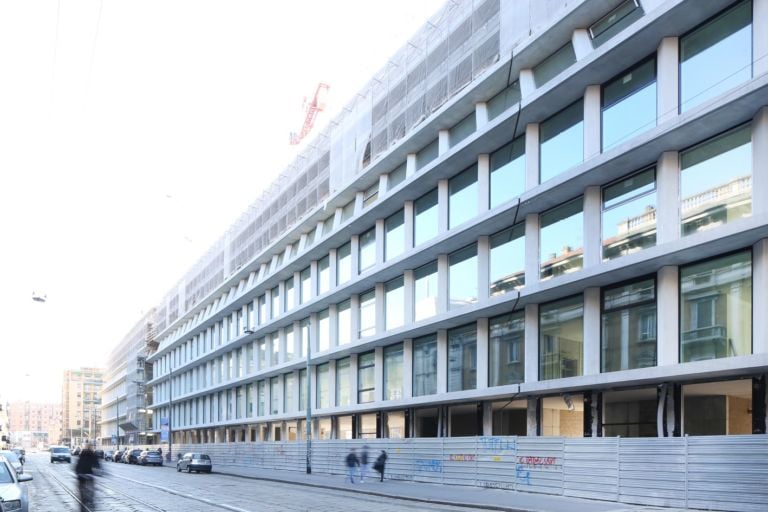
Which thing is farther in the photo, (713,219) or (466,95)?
(466,95)

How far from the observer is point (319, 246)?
146ft

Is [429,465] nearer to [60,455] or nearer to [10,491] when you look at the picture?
[10,491]

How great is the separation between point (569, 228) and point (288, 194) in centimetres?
3007

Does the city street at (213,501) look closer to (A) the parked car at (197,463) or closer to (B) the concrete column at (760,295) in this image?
(B) the concrete column at (760,295)

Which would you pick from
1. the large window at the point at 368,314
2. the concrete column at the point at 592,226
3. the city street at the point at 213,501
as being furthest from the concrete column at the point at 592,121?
the large window at the point at 368,314

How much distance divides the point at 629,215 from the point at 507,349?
26.0ft

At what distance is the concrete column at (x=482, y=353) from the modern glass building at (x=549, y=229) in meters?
0.08

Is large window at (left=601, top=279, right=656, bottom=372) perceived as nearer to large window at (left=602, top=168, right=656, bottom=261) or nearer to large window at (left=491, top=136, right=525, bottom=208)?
large window at (left=602, top=168, right=656, bottom=261)

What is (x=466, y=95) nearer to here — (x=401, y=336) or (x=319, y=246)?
(x=401, y=336)

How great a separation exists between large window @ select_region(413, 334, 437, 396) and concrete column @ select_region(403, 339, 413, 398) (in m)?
0.15

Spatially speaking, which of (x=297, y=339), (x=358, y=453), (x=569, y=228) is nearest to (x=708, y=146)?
(x=569, y=228)

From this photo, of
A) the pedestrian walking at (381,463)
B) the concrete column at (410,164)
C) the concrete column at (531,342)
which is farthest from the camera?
Result: the concrete column at (410,164)

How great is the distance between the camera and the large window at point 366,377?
3934 centimetres

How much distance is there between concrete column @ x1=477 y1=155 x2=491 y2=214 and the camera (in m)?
29.8
